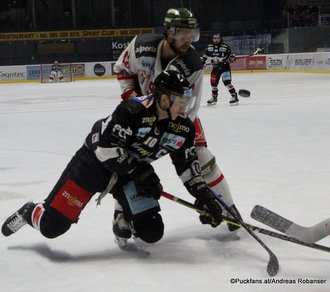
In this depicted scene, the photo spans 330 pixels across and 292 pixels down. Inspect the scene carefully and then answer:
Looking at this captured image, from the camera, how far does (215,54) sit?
31.8ft

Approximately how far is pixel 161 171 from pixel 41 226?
6.34ft

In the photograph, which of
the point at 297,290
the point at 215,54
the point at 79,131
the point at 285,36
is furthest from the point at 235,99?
the point at 285,36

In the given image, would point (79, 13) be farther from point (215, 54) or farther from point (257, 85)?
point (215, 54)

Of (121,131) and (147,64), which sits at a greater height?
(147,64)

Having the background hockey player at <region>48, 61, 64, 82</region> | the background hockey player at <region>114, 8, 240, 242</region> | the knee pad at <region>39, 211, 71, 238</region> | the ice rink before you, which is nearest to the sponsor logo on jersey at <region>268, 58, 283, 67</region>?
the background hockey player at <region>48, 61, 64, 82</region>

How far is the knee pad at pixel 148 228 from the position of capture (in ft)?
8.25

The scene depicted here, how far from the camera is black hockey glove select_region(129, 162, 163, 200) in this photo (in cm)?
236

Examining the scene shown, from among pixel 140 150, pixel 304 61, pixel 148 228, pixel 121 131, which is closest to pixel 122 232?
pixel 148 228

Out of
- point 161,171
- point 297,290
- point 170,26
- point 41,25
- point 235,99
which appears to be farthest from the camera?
point 41,25

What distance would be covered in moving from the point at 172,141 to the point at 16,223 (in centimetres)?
88

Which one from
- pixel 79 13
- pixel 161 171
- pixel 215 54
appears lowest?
pixel 161 171

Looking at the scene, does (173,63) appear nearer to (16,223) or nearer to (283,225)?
(283,225)

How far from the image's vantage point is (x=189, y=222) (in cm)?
299

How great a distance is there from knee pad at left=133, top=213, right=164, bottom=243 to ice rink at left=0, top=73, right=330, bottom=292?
0.24 feet
